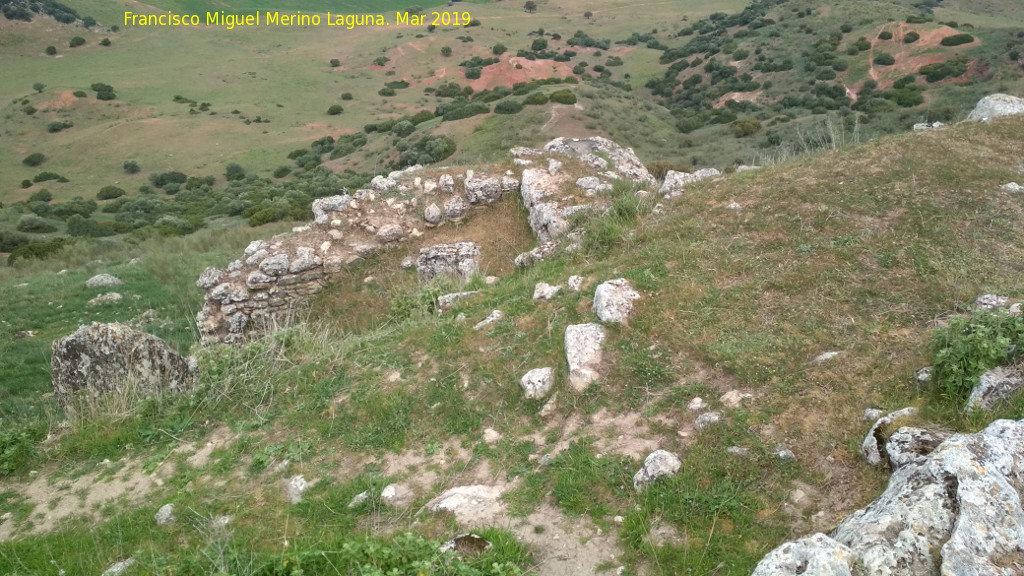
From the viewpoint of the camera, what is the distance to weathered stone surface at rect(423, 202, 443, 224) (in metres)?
14.0

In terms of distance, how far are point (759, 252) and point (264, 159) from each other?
46021 mm

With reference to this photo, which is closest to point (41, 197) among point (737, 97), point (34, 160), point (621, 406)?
point (34, 160)

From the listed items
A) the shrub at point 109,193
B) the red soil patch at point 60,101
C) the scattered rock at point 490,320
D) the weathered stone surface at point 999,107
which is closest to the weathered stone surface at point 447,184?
the scattered rock at point 490,320

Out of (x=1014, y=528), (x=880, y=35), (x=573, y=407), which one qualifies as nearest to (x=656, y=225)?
(x=573, y=407)

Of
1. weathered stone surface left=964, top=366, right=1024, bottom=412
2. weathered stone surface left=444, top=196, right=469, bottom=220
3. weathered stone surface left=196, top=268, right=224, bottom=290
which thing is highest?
weathered stone surface left=964, top=366, right=1024, bottom=412

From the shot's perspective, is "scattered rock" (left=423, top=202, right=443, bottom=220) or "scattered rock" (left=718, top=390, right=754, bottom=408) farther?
"scattered rock" (left=423, top=202, right=443, bottom=220)

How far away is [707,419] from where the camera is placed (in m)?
5.08

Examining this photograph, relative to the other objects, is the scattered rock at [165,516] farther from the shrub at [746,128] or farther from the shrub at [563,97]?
the shrub at [746,128]

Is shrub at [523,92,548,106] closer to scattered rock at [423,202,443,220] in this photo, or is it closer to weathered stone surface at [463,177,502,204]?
weathered stone surface at [463,177,502,204]

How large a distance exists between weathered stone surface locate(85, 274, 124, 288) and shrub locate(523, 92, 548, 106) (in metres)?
28.4

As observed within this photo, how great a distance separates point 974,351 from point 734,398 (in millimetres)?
1848

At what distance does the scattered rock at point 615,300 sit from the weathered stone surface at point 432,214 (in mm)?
7703

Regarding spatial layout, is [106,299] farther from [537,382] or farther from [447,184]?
[537,382]

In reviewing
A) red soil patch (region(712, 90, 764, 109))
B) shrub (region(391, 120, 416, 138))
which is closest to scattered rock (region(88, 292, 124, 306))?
shrub (region(391, 120, 416, 138))
